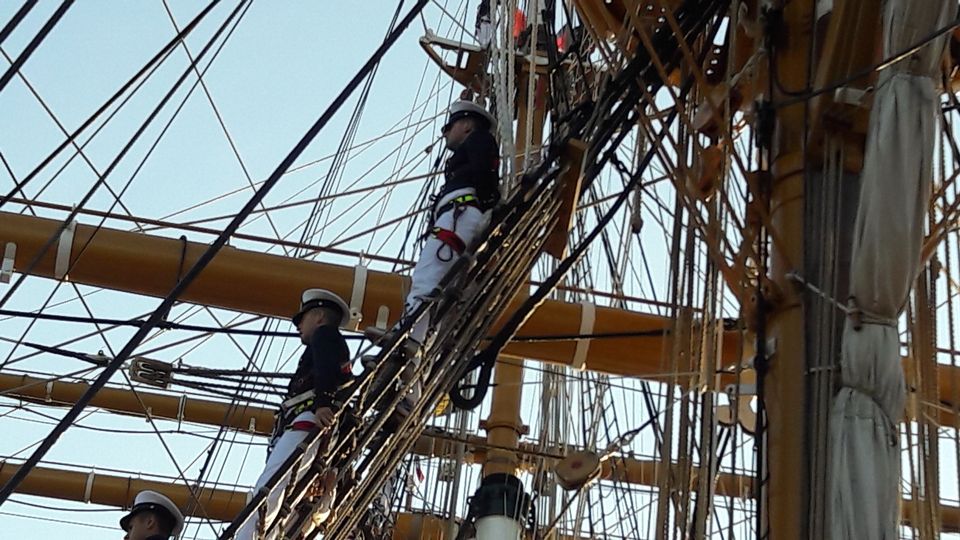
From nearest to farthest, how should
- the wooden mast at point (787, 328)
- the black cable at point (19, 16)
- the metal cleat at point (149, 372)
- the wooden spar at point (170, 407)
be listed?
the black cable at point (19, 16)
the wooden mast at point (787, 328)
the metal cleat at point (149, 372)
the wooden spar at point (170, 407)

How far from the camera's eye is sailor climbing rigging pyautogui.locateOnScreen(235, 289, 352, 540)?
4.23m

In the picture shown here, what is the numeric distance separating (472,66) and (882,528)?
737 cm

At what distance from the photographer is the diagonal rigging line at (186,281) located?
2.86 meters

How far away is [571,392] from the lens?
8875 mm

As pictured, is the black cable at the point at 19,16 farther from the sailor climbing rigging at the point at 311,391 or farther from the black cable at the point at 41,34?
the sailor climbing rigging at the point at 311,391

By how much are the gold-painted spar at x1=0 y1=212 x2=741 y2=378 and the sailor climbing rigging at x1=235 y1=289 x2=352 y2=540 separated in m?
1.69

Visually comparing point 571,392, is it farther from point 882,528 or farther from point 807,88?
point 882,528

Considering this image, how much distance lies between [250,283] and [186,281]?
3.41m

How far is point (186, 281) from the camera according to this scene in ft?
10.7

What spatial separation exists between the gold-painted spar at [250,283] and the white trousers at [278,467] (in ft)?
6.24

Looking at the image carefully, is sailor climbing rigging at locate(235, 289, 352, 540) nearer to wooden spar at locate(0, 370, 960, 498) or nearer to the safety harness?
the safety harness

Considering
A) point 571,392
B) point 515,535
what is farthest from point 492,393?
point 515,535

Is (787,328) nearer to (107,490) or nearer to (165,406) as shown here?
(165,406)

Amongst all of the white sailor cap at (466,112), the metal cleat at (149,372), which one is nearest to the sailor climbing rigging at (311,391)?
the white sailor cap at (466,112)
